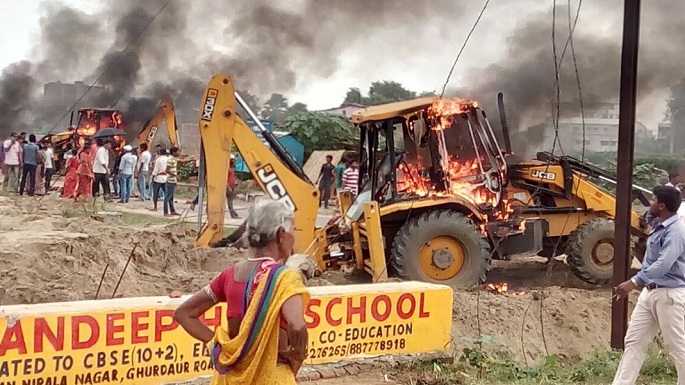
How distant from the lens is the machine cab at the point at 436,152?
9.59 metres

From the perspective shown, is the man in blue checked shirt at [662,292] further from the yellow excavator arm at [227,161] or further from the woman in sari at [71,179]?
the woman in sari at [71,179]

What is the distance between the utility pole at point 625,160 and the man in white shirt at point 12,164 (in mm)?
15491

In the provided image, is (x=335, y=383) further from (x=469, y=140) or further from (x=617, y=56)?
(x=617, y=56)

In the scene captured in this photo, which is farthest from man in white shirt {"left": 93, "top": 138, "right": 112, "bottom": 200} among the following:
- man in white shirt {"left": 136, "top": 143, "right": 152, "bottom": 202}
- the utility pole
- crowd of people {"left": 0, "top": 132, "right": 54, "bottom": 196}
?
the utility pole

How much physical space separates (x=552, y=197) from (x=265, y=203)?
739 centimetres

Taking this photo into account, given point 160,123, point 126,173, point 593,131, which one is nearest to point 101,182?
point 126,173

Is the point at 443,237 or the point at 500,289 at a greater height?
the point at 443,237

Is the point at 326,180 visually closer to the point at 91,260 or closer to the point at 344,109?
A: the point at 91,260

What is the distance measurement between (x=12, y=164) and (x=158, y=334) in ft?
50.4

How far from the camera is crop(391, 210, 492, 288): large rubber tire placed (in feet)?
30.7

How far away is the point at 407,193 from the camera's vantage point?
9734mm

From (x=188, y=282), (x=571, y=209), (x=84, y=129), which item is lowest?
(x=188, y=282)

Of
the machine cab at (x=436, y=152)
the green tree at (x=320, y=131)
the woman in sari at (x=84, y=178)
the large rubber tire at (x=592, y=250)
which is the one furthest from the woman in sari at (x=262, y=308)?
the green tree at (x=320, y=131)

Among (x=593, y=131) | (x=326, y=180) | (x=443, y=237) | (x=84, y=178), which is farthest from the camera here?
(x=326, y=180)
